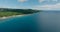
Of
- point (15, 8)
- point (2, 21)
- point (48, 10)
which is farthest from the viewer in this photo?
point (2, 21)

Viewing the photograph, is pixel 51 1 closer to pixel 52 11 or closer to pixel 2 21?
pixel 52 11

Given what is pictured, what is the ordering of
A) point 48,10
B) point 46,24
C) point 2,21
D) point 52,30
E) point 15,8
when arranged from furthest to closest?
point 2,21 < point 46,24 < point 52,30 < point 15,8 < point 48,10

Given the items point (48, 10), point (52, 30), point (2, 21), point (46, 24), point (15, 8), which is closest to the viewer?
point (48, 10)

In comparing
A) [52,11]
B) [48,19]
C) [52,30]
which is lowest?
[52,30]

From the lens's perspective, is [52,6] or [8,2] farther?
[8,2]

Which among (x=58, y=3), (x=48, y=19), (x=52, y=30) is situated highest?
(x=58, y=3)

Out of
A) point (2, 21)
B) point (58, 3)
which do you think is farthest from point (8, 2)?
point (2, 21)

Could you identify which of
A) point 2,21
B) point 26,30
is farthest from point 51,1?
point 2,21

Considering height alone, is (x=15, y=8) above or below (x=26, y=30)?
above

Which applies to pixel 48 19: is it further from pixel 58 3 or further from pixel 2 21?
pixel 2 21
